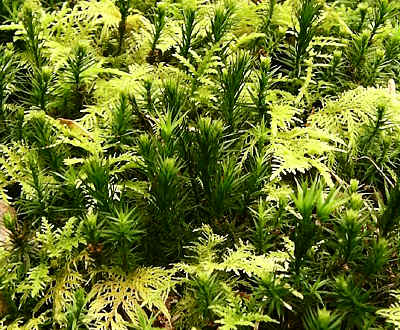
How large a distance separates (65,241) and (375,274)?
0.87 meters

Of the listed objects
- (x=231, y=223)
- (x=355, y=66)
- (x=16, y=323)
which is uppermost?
(x=355, y=66)

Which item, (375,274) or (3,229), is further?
(3,229)

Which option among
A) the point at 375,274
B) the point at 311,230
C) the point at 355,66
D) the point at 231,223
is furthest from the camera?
the point at 355,66

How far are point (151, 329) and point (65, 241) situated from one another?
0.37 metres

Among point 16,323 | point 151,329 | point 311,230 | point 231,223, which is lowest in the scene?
point 16,323

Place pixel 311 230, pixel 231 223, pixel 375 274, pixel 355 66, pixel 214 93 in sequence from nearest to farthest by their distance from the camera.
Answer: pixel 311 230, pixel 375 274, pixel 231 223, pixel 214 93, pixel 355 66

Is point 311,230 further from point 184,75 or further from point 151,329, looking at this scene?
point 184,75

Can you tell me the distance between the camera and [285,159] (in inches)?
56.8

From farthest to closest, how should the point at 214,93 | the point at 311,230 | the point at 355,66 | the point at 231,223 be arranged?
the point at 355,66 < the point at 214,93 < the point at 231,223 < the point at 311,230

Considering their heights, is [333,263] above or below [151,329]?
above

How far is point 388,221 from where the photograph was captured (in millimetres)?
1242

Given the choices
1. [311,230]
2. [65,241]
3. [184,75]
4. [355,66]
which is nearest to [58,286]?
[65,241]

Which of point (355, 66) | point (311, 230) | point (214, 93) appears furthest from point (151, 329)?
point (355, 66)

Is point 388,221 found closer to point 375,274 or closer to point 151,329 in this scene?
point 375,274
